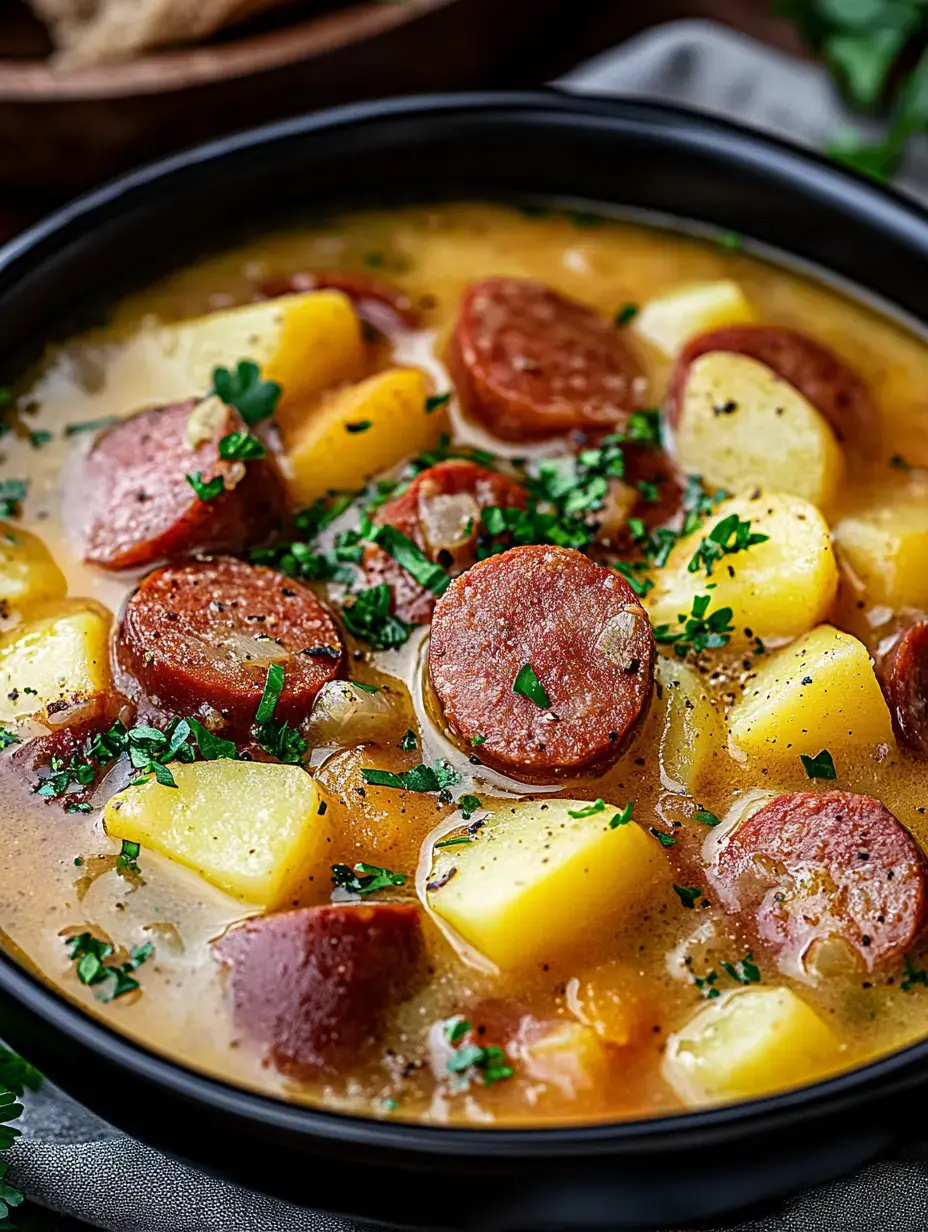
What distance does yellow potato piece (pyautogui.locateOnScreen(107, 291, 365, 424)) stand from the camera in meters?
3.36

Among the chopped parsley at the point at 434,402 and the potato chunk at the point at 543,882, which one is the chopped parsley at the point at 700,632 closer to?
the potato chunk at the point at 543,882

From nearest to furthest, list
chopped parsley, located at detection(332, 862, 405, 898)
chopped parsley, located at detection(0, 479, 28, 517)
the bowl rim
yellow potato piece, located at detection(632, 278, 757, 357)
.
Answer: chopped parsley, located at detection(332, 862, 405, 898)
chopped parsley, located at detection(0, 479, 28, 517)
yellow potato piece, located at detection(632, 278, 757, 357)
the bowl rim

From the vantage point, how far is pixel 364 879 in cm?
257

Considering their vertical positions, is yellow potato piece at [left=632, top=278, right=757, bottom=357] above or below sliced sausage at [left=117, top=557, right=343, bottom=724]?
above

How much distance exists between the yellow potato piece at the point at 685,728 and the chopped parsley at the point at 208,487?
0.95 m

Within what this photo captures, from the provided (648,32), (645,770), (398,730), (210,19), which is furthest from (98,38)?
(645,770)

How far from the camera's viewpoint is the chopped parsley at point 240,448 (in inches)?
120

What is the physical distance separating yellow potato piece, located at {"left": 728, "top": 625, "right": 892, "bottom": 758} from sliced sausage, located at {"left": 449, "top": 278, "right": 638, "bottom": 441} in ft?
2.70

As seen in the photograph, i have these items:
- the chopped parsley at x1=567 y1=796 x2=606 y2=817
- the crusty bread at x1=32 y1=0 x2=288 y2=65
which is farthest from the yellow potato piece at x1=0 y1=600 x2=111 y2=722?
the crusty bread at x1=32 y1=0 x2=288 y2=65

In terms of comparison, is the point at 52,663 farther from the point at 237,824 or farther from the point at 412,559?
the point at 412,559

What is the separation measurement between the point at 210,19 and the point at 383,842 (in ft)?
8.67

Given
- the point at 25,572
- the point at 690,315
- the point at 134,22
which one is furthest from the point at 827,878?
the point at 134,22

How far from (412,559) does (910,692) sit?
99cm

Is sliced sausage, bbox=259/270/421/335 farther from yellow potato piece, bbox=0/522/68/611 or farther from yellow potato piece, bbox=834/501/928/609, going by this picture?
yellow potato piece, bbox=834/501/928/609
